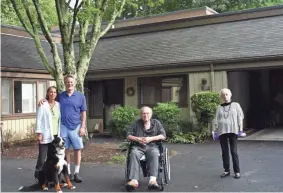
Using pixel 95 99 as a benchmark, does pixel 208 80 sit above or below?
above

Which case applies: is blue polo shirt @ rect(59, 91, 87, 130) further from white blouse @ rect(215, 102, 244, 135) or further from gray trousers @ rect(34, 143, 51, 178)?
white blouse @ rect(215, 102, 244, 135)

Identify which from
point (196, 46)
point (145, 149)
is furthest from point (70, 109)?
point (196, 46)

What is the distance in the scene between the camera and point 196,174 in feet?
22.7

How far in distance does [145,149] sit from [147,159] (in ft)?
0.74

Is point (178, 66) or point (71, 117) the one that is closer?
point (71, 117)

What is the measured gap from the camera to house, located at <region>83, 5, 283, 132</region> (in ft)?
41.4

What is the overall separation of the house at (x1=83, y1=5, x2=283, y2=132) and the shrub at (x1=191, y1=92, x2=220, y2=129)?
108cm

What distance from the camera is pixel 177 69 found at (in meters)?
13.2

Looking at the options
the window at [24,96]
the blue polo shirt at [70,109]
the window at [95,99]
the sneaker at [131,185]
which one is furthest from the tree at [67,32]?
the window at [95,99]

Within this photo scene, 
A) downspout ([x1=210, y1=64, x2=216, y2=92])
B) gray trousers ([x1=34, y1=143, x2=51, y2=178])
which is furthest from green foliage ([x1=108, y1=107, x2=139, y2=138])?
gray trousers ([x1=34, y1=143, x2=51, y2=178])

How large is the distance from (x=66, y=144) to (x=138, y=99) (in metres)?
8.72

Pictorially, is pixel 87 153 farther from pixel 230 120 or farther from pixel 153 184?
pixel 230 120

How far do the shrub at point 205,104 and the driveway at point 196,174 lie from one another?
6.93ft

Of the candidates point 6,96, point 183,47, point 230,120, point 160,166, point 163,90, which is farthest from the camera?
point 163,90
